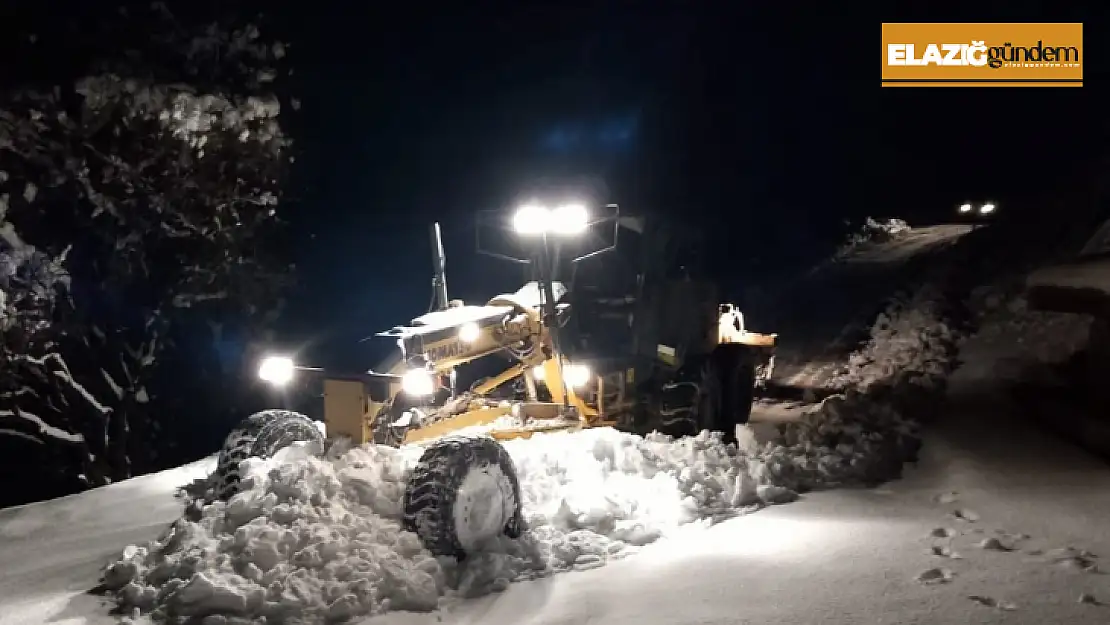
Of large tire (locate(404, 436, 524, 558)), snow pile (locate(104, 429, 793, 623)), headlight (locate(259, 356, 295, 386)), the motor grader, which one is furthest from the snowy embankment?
headlight (locate(259, 356, 295, 386))

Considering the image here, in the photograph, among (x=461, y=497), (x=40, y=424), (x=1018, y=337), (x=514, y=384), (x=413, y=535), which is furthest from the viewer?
(x=40, y=424)

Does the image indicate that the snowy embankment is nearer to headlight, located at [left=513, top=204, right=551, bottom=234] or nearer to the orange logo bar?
headlight, located at [left=513, top=204, right=551, bottom=234]

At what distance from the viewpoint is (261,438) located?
6.78 m

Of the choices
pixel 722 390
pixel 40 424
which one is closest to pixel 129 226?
pixel 40 424

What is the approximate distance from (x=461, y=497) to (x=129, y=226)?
29.9ft

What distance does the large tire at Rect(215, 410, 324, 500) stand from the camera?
6.64m

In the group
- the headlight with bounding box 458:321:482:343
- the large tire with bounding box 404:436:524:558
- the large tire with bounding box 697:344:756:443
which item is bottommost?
the large tire with bounding box 404:436:524:558

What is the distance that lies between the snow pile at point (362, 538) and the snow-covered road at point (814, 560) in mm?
179

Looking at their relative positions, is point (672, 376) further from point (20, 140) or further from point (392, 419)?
point (20, 140)

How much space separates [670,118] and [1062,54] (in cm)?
2222

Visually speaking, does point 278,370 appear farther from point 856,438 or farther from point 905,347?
point 905,347

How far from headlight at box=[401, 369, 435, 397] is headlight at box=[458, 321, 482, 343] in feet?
2.46

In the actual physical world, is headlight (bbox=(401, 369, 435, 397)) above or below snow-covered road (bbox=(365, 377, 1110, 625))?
above

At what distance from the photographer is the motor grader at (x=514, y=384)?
227 inches
